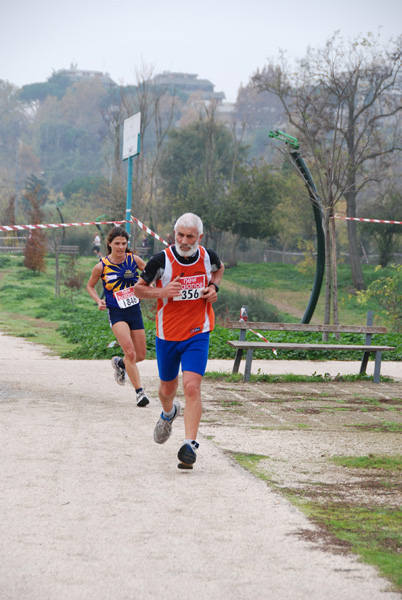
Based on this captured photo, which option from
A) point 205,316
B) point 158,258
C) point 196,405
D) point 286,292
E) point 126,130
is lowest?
point 286,292

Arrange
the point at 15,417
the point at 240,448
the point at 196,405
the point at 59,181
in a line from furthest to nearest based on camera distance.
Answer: the point at 59,181
the point at 15,417
the point at 240,448
the point at 196,405

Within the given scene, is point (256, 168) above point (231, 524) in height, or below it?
above

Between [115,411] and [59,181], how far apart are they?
11727 centimetres

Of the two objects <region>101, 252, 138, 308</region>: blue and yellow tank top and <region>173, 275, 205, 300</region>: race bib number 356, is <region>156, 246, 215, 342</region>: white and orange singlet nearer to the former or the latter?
<region>173, 275, 205, 300</region>: race bib number 356

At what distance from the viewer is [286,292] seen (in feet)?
134

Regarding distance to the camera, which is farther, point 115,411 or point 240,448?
point 115,411

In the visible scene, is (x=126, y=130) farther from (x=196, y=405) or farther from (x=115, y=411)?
(x=196, y=405)

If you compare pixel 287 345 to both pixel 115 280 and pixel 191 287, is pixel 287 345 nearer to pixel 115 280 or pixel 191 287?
pixel 115 280

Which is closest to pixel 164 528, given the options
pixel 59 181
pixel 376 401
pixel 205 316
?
pixel 205 316

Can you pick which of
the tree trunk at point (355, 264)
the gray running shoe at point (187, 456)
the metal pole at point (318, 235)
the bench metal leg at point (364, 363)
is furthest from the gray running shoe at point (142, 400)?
the tree trunk at point (355, 264)

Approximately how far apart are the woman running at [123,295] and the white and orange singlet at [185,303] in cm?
254

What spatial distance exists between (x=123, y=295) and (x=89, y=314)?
1474cm

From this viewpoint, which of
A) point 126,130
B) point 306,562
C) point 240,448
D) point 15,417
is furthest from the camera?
point 126,130

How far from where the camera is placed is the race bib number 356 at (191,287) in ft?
18.5
